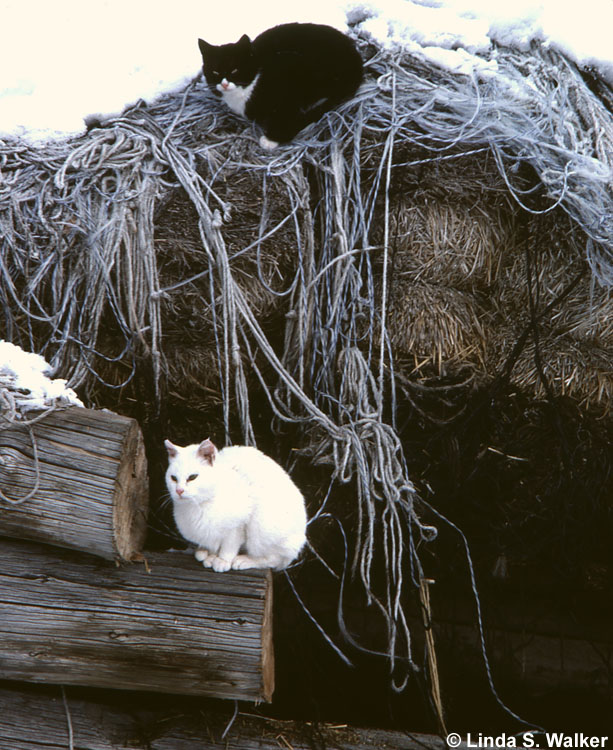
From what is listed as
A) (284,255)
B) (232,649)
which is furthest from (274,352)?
(232,649)

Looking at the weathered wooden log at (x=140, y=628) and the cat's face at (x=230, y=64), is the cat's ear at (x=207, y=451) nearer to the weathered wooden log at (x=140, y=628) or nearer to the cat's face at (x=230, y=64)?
the weathered wooden log at (x=140, y=628)

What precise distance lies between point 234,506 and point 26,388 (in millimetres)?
804

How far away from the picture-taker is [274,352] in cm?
276

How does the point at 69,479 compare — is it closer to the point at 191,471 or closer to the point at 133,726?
the point at 191,471

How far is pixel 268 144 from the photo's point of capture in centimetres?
271

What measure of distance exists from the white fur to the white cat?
1477 millimetres

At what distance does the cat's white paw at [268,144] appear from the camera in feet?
8.91

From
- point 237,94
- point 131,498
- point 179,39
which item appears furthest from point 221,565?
point 179,39

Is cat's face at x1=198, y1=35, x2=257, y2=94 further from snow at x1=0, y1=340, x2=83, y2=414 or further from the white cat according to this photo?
the white cat

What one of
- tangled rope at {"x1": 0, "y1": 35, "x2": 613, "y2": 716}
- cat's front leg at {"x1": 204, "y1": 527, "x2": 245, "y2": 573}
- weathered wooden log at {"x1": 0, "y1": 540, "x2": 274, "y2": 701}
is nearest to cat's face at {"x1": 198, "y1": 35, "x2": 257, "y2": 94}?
tangled rope at {"x1": 0, "y1": 35, "x2": 613, "y2": 716}

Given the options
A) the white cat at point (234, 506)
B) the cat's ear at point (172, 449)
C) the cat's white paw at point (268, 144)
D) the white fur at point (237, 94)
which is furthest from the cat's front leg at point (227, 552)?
the white fur at point (237, 94)

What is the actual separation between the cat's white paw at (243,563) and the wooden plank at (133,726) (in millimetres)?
668

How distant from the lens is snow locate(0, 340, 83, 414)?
2.16 metres

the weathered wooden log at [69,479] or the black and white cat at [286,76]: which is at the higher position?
the black and white cat at [286,76]
